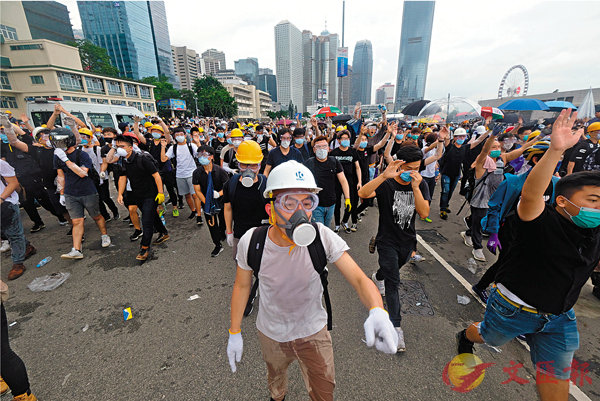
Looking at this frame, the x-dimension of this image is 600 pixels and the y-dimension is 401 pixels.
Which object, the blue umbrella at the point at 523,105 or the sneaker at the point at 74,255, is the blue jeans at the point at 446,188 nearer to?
the blue umbrella at the point at 523,105

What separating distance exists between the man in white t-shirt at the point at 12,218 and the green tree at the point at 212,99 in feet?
234

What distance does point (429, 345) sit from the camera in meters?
2.85

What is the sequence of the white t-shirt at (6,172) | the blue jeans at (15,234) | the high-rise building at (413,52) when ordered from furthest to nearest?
the high-rise building at (413,52) → the blue jeans at (15,234) → the white t-shirt at (6,172)

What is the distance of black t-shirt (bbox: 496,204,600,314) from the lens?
1.72 meters

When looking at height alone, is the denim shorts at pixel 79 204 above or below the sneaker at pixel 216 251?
above

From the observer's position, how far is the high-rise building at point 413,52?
91.9 metres

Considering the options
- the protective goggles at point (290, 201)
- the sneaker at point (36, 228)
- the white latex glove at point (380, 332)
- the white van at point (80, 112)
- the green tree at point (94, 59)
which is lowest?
the sneaker at point (36, 228)

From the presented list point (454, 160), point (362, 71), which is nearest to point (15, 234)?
point (454, 160)

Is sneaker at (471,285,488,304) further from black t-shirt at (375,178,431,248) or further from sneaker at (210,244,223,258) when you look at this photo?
sneaker at (210,244,223,258)

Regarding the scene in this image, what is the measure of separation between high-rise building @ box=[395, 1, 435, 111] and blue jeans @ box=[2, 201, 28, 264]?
103402mm

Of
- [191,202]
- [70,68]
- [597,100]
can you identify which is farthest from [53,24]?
[597,100]

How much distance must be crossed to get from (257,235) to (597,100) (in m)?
71.5

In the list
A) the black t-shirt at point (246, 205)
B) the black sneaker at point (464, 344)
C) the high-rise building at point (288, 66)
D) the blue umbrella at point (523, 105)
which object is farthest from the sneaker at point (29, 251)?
the high-rise building at point (288, 66)

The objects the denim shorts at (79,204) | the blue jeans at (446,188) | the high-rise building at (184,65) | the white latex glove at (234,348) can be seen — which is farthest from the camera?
the high-rise building at (184,65)
